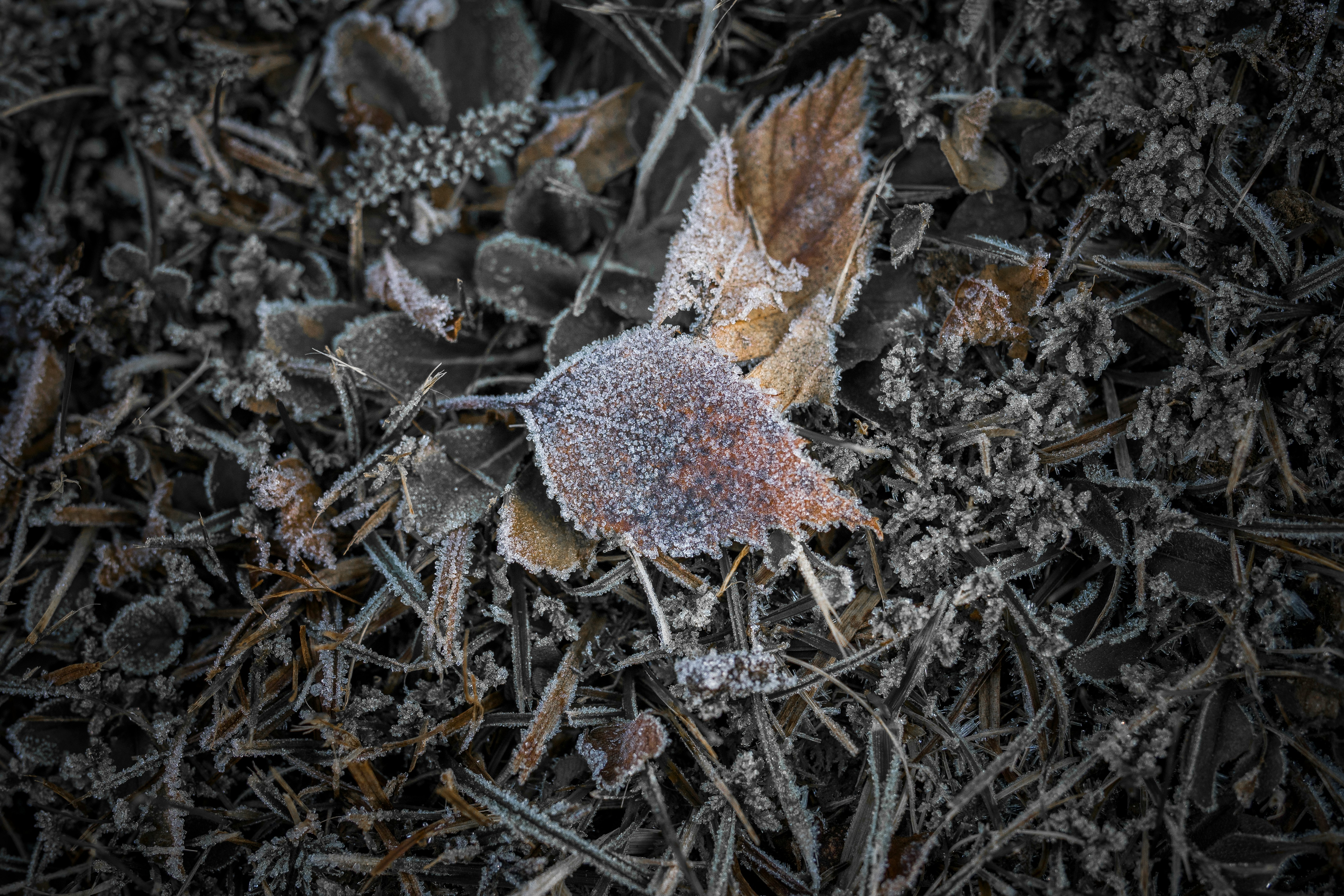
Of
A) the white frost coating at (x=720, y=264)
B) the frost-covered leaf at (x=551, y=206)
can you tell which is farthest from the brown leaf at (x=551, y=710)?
the frost-covered leaf at (x=551, y=206)

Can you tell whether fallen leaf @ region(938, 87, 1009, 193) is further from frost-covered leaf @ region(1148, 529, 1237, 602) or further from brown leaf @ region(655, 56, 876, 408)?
frost-covered leaf @ region(1148, 529, 1237, 602)

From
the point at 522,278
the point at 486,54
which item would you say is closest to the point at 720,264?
the point at 522,278

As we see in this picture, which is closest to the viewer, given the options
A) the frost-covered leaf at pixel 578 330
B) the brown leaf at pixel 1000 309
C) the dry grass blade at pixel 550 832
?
the dry grass blade at pixel 550 832

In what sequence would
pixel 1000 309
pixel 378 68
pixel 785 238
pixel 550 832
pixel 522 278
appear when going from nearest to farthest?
pixel 550 832 → pixel 1000 309 → pixel 785 238 → pixel 522 278 → pixel 378 68

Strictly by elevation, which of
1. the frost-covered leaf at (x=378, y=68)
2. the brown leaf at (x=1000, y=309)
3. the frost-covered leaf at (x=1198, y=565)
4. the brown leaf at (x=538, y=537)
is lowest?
the frost-covered leaf at (x=1198, y=565)

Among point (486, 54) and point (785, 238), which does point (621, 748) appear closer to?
point (785, 238)

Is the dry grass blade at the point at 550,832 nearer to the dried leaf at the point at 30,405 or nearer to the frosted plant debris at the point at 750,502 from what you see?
the frosted plant debris at the point at 750,502

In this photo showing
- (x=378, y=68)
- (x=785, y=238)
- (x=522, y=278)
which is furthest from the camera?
(x=378, y=68)
